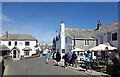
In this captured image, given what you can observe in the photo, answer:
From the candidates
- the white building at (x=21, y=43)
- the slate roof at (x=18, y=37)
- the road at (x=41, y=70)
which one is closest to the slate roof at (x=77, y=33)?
the road at (x=41, y=70)

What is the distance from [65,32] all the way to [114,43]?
12330 mm

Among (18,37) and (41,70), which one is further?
(18,37)

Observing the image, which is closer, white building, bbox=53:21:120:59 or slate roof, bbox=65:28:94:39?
white building, bbox=53:21:120:59

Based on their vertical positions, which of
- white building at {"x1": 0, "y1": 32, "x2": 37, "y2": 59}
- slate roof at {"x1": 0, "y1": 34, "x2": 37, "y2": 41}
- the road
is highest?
slate roof at {"x1": 0, "y1": 34, "x2": 37, "y2": 41}

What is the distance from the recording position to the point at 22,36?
141 ft

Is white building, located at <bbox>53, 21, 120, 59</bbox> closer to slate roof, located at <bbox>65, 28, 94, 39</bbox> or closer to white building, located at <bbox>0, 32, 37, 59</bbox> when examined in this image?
slate roof, located at <bbox>65, 28, 94, 39</bbox>

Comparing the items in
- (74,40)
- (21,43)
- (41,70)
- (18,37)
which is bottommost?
(41,70)

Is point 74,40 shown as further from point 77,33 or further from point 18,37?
point 18,37

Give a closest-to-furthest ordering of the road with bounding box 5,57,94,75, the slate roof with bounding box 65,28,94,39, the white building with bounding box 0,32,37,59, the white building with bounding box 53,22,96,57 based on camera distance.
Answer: the road with bounding box 5,57,94,75, the white building with bounding box 53,22,96,57, the slate roof with bounding box 65,28,94,39, the white building with bounding box 0,32,37,59

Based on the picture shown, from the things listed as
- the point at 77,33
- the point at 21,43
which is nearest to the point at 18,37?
the point at 21,43

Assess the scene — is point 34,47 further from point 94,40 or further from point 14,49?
point 94,40

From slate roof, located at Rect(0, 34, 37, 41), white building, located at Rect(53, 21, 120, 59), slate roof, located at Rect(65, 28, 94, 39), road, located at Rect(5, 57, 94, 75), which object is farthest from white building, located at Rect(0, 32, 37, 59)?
road, located at Rect(5, 57, 94, 75)

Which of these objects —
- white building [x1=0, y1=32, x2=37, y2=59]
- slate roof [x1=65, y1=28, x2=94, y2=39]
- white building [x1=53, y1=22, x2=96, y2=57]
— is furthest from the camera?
white building [x1=0, y1=32, x2=37, y2=59]

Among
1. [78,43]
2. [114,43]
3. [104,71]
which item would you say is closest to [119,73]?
[104,71]
